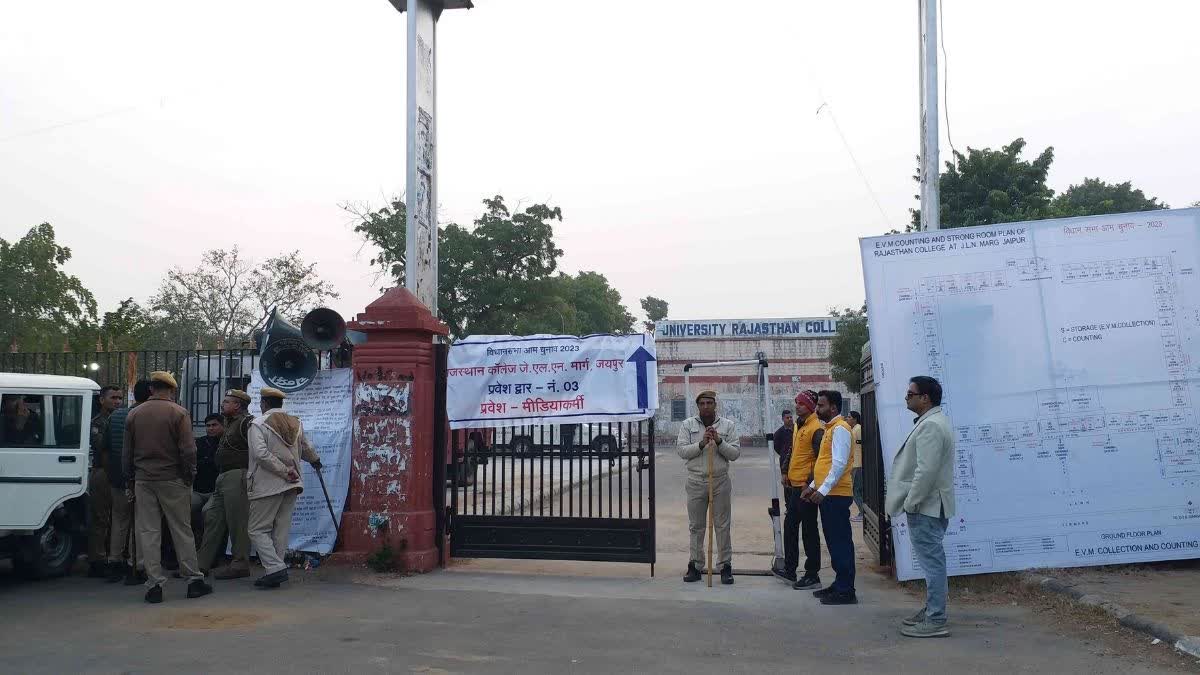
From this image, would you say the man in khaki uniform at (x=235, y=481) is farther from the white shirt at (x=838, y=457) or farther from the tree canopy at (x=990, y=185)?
the tree canopy at (x=990, y=185)

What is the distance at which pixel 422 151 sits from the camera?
39.4ft

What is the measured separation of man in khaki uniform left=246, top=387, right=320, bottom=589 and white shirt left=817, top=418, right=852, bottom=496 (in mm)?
4698

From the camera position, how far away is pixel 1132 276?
27.4 ft

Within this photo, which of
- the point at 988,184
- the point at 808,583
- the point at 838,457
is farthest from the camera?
the point at 988,184

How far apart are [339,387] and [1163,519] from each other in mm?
7709

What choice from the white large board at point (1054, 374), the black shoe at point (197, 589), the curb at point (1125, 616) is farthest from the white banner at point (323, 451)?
the curb at point (1125, 616)

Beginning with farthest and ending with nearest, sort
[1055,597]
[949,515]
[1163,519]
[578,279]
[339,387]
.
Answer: [578,279], [339,387], [1163,519], [1055,597], [949,515]

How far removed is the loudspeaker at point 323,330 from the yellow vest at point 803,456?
4620 millimetres

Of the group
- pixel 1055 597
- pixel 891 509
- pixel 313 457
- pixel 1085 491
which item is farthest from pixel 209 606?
pixel 1085 491

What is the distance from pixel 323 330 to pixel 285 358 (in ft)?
1.73

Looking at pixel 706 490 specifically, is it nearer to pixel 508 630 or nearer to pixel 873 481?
pixel 873 481

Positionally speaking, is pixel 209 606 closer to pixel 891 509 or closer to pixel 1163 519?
pixel 891 509

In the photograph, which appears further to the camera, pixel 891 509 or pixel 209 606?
pixel 209 606

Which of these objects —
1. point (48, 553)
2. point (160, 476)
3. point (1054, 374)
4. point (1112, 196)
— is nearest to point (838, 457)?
point (1054, 374)
